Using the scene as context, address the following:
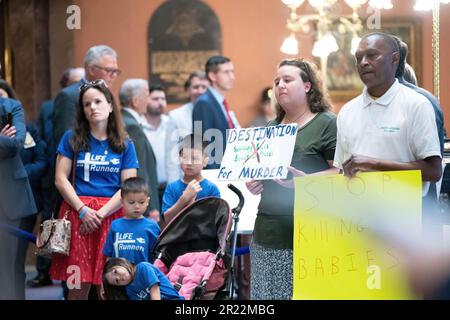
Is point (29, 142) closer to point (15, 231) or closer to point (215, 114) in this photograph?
point (15, 231)

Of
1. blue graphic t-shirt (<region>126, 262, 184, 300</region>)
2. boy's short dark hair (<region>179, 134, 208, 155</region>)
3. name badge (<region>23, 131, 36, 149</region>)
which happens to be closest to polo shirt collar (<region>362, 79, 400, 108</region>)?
blue graphic t-shirt (<region>126, 262, 184, 300</region>)

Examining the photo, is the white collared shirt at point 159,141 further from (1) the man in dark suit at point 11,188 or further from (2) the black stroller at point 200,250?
(2) the black stroller at point 200,250

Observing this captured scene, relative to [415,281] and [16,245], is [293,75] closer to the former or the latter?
[415,281]

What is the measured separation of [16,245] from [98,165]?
97cm

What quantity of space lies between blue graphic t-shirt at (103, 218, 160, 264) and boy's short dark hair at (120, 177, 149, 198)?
0.18m

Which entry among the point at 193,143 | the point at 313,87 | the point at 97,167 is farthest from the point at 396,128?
the point at 97,167

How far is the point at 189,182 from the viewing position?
6.18 meters

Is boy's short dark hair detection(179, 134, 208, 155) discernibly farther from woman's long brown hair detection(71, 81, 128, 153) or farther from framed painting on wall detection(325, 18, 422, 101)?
framed painting on wall detection(325, 18, 422, 101)

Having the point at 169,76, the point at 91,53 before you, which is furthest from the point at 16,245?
the point at 169,76

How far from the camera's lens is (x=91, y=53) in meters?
6.91

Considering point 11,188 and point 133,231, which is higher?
point 11,188

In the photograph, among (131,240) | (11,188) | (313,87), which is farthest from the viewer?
(11,188)

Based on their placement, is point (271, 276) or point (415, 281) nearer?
point (415, 281)

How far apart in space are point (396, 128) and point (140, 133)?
3.63m
